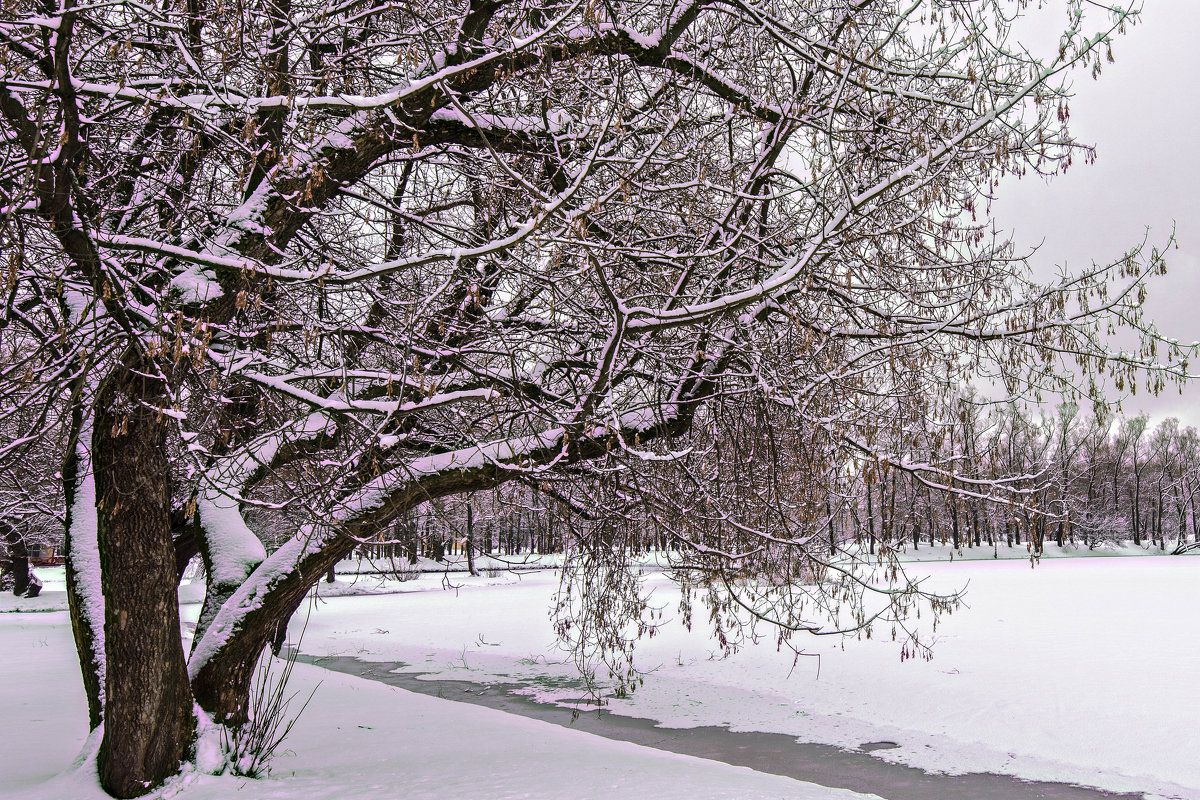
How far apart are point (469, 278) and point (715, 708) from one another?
10272 mm

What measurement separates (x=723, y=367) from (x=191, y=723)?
4749mm

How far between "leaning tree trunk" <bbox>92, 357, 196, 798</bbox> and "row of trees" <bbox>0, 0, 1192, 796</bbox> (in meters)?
0.02

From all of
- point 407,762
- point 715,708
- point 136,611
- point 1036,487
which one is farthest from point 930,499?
point 136,611

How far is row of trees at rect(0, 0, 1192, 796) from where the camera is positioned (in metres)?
4.49

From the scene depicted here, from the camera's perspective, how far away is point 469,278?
14.5 ft

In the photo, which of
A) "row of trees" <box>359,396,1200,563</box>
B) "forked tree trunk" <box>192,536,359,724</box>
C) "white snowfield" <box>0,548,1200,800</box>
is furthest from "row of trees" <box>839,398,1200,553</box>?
"forked tree trunk" <box>192,536,359,724</box>

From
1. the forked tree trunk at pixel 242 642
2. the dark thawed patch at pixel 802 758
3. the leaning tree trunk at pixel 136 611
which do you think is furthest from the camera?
the dark thawed patch at pixel 802 758

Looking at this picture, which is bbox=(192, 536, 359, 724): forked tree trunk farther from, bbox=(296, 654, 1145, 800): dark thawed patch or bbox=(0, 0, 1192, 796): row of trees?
bbox=(296, 654, 1145, 800): dark thawed patch

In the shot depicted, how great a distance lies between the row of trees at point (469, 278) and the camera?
14.7 ft

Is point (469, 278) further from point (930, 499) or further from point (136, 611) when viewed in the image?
point (930, 499)

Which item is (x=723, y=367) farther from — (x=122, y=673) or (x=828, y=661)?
(x=828, y=661)

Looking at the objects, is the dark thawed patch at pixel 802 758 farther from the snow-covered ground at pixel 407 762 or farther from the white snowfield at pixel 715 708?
the snow-covered ground at pixel 407 762

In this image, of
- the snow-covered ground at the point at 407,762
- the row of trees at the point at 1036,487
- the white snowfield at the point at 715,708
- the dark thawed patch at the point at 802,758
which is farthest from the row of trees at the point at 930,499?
the dark thawed patch at the point at 802,758

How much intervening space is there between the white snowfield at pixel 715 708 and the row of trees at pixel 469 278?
164cm
